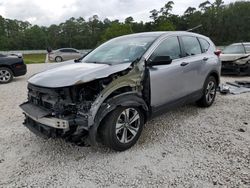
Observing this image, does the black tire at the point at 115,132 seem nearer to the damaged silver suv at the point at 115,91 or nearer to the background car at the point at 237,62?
the damaged silver suv at the point at 115,91

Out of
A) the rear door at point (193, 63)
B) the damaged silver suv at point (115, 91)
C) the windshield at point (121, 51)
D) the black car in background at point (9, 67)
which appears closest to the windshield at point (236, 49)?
the rear door at point (193, 63)

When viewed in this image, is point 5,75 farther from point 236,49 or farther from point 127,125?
point 236,49

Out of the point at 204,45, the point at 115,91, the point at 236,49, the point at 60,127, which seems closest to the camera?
the point at 60,127

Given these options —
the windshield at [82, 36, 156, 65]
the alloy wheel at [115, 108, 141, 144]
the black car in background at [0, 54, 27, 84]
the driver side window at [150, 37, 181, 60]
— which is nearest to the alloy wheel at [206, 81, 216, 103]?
the driver side window at [150, 37, 181, 60]

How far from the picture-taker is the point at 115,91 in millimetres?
3439

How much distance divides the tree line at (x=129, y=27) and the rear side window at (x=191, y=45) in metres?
48.4

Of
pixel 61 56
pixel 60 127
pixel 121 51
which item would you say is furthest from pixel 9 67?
pixel 61 56

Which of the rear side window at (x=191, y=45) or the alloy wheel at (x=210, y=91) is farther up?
the rear side window at (x=191, y=45)

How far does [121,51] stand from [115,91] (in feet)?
3.36

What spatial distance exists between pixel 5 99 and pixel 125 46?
13.9ft

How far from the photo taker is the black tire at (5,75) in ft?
30.1

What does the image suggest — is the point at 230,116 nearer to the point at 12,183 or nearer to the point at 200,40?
the point at 200,40

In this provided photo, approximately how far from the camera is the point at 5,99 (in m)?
6.78

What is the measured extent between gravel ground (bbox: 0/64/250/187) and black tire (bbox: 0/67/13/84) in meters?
5.06
